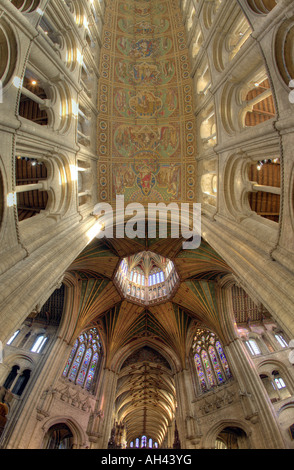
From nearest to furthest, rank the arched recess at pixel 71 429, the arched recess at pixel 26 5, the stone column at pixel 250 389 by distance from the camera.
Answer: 1. the arched recess at pixel 26 5
2. the stone column at pixel 250 389
3. the arched recess at pixel 71 429

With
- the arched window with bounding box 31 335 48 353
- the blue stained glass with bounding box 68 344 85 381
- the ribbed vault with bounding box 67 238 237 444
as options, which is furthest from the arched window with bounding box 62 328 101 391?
the arched window with bounding box 31 335 48 353

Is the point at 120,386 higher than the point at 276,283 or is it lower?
higher

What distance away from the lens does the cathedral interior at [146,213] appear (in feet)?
19.4

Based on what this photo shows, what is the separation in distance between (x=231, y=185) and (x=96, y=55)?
1001 cm

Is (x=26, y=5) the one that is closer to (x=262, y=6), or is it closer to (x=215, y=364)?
(x=262, y=6)

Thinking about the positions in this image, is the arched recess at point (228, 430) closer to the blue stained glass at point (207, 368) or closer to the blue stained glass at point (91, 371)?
the blue stained glass at point (207, 368)

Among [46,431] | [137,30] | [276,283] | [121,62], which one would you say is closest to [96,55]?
[121,62]

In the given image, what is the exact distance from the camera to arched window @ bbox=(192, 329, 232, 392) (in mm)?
14401

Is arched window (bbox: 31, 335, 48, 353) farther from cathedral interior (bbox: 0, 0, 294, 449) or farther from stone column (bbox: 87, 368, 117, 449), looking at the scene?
stone column (bbox: 87, 368, 117, 449)

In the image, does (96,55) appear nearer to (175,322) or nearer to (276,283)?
(276,283)

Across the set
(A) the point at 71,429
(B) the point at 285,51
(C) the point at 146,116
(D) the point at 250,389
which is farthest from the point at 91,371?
(B) the point at 285,51

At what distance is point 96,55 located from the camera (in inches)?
509

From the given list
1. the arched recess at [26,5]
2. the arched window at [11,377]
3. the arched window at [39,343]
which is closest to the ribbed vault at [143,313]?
the arched window at [39,343]

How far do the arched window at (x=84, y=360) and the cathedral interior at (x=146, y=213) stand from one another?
97 millimetres
